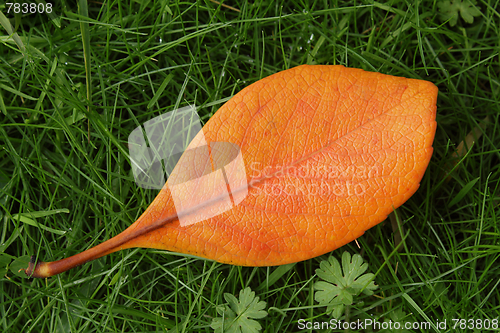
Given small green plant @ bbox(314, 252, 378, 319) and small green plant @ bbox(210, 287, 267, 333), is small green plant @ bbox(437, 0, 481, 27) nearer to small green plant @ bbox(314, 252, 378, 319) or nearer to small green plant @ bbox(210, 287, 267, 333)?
small green plant @ bbox(314, 252, 378, 319)

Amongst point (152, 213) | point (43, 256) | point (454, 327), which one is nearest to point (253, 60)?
point (152, 213)

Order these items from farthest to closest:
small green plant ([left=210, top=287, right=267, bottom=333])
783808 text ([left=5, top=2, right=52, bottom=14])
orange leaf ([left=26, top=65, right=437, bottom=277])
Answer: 783808 text ([left=5, top=2, right=52, bottom=14])
small green plant ([left=210, top=287, right=267, bottom=333])
orange leaf ([left=26, top=65, right=437, bottom=277])

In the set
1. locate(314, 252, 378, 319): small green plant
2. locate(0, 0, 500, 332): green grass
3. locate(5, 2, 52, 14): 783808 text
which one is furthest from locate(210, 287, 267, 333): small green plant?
locate(5, 2, 52, 14): 783808 text

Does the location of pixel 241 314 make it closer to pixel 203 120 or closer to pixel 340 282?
pixel 340 282

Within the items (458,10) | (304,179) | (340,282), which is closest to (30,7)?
(304,179)

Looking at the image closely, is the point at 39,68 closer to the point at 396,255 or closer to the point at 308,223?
the point at 308,223

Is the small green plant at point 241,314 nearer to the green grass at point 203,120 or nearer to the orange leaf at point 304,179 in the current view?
the green grass at point 203,120
